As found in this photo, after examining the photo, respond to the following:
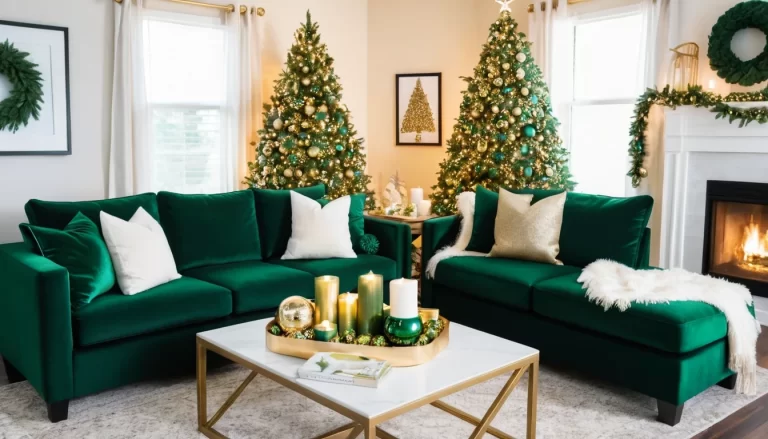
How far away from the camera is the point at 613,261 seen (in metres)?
3.82

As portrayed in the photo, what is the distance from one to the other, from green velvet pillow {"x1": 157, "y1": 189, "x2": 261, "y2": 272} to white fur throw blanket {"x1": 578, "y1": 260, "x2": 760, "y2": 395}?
1944mm

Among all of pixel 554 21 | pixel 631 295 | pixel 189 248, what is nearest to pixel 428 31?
pixel 554 21

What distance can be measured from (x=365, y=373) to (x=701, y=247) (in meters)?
3.37

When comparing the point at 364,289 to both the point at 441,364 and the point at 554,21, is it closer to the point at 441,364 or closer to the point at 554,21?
the point at 441,364

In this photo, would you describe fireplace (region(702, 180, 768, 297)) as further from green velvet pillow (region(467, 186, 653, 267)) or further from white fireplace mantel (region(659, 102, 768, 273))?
green velvet pillow (region(467, 186, 653, 267))

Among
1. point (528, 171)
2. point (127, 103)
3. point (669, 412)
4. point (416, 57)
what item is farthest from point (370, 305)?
point (416, 57)

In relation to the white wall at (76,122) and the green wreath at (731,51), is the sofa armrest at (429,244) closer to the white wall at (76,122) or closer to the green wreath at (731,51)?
the green wreath at (731,51)

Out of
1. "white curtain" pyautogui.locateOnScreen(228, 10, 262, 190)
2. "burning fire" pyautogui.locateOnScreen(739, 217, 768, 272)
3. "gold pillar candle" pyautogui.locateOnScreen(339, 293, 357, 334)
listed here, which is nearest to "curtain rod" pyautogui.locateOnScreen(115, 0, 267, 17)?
"white curtain" pyautogui.locateOnScreen(228, 10, 262, 190)

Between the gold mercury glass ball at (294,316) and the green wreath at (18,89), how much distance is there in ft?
9.64

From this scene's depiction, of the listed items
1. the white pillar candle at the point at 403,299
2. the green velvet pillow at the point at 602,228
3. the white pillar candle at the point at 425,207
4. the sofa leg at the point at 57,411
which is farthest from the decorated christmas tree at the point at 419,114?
the sofa leg at the point at 57,411

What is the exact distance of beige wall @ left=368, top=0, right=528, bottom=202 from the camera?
632 centimetres

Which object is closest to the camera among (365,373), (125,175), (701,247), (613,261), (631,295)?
(365,373)

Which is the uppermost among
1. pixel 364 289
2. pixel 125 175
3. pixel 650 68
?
pixel 650 68

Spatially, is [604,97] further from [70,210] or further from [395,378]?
[70,210]
